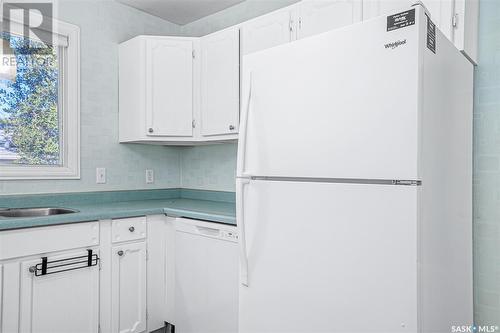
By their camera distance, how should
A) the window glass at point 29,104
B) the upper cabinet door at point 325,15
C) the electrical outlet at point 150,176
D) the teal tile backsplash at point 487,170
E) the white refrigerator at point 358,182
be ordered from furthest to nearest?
1. the electrical outlet at point 150,176
2. the window glass at point 29,104
3. the upper cabinet door at point 325,15
4. the teal tile backsplash at point 487,170
5. the white refrigerator at point 358,182

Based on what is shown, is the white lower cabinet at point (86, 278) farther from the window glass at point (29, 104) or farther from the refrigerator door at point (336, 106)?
the refrigerator door at point (336, 106)

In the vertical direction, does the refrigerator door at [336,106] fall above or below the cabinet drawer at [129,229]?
above

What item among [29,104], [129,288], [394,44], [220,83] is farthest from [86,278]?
[394,44]

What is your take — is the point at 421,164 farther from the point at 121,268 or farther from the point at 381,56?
the point at 121,268

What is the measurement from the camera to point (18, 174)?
2404 millimetres

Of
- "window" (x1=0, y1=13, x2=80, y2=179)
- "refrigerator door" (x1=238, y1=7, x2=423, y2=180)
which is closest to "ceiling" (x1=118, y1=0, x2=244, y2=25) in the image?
"window" (x1=0, y1=13, x2=80, y2=179)

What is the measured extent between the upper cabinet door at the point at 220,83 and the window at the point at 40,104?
3.08 feet

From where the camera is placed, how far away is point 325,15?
210 cm

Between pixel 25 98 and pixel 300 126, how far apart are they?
205cm

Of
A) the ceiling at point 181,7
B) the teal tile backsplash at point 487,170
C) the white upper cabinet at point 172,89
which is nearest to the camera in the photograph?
the teal tile backsplash at point 487,170

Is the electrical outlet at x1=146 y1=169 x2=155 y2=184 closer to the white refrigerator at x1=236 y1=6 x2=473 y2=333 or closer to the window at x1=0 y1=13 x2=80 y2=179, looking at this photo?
the window at x1=0 y1=13 x2=80 y2=179

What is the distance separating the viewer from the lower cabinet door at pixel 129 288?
2.25m

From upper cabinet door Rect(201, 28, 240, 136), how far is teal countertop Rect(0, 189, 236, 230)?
58 cm

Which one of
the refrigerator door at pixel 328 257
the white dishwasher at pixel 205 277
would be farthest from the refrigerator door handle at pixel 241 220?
the white dishwasher at pixel 205 277
